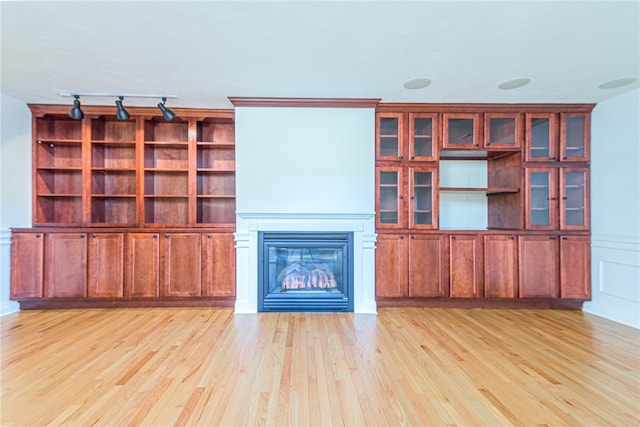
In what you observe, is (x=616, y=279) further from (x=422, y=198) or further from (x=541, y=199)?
(x=422, y=198)

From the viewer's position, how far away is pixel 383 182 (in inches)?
135

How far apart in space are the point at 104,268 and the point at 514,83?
4907 millimetres

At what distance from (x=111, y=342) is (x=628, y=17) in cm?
458

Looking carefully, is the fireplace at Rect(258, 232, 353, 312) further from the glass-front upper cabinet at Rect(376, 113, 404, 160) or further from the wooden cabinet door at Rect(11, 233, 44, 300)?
the wooden cabinet door at Rect(11, 233, 44, 300)

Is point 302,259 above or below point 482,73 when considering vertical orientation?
below

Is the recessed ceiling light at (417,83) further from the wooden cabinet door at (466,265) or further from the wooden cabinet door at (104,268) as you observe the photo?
the wooden cabinet door at (104,268)

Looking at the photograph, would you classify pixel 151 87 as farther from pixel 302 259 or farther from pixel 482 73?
pixel 482 73

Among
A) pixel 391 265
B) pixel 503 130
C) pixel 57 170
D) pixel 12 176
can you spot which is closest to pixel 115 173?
pixel 57 170

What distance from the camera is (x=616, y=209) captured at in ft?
10.4

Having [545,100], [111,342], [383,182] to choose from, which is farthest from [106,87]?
[545,100]

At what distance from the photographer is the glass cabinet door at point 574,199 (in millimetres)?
3395

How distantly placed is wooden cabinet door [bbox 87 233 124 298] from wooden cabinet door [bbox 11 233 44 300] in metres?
0.52

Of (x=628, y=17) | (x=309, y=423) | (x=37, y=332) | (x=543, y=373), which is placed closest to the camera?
(x=309, y=423)

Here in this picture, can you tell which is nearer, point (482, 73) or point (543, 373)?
point (543, 373)
